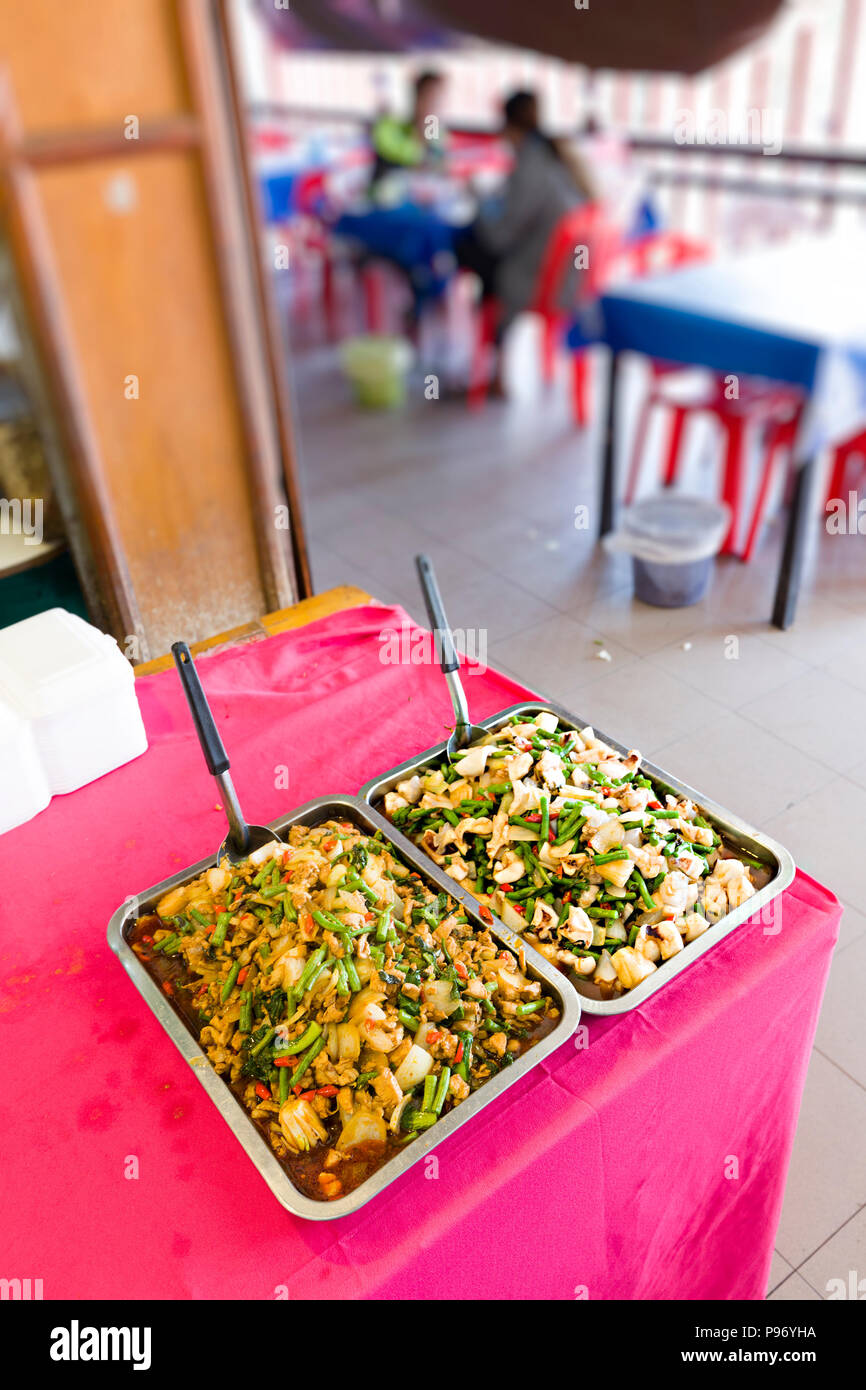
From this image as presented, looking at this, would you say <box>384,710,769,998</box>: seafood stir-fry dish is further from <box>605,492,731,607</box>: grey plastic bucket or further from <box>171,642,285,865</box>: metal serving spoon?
<box>605,492,731,607</box>: grey plastic bucket

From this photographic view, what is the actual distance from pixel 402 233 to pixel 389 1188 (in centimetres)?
557

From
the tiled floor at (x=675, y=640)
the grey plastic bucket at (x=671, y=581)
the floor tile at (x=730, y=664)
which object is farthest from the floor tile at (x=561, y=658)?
the grey plastic bucket at (x=671, y=581)

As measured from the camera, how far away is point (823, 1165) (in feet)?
6.25

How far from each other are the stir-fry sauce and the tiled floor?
107cm

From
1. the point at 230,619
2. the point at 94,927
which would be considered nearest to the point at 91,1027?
the point at 94,927

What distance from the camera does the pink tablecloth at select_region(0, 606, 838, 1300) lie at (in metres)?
1.04

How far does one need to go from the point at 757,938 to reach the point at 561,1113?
40 centimetres

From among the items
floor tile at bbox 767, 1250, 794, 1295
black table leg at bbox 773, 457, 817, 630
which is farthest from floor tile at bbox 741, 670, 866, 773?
floor tile at bbox 767, 1250, 794, 1295

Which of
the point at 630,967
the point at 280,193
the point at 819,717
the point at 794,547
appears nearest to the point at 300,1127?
the point at 630,967

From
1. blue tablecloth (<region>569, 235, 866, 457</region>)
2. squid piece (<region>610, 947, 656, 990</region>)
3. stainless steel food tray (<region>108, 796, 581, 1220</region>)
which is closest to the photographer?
stainless steel food tray (<region>108, 796, 581, 1220</region>)

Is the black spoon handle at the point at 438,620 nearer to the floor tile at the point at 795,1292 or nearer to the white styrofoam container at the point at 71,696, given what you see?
the white styrofoam container at the point at 71,696

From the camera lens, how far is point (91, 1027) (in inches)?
50.5

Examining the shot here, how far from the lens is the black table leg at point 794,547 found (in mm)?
3207

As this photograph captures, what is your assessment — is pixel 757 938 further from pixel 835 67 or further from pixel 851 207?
pixel 835 67
